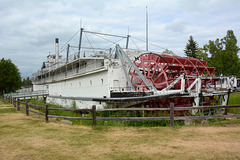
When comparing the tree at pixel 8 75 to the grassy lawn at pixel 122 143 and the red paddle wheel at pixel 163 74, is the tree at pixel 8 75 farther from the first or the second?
the grassy lawn at pixel 122 143

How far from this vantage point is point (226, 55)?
2520 centimetres

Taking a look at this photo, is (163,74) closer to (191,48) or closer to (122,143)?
(122,143)

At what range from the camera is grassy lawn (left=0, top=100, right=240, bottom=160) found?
13.9 ft

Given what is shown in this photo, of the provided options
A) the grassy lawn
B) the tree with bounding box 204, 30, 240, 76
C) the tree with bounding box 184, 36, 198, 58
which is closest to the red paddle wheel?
the grassy lawn

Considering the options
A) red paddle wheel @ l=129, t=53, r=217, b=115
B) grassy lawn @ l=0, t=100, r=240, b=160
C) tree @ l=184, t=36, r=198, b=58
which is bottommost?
grassy lawn @ l=0, t=100, r=240, b=160

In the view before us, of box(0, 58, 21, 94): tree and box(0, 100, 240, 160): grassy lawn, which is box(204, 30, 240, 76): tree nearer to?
box(0, 100, 240, 160): grassy lawn

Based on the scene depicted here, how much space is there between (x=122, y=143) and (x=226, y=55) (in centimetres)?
2452

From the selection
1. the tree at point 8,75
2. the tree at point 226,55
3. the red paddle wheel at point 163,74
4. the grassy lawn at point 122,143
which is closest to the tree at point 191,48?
the tree at point 226,55

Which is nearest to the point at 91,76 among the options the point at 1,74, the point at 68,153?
the point at 68,153

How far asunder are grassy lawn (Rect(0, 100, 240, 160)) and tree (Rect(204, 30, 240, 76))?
21.0 meters

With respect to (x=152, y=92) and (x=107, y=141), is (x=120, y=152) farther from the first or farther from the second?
(x=152, y=92)

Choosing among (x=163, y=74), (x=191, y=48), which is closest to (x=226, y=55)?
(x=191, y=48)

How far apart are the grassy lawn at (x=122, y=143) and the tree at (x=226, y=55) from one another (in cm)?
2097

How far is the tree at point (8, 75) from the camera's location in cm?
4178
